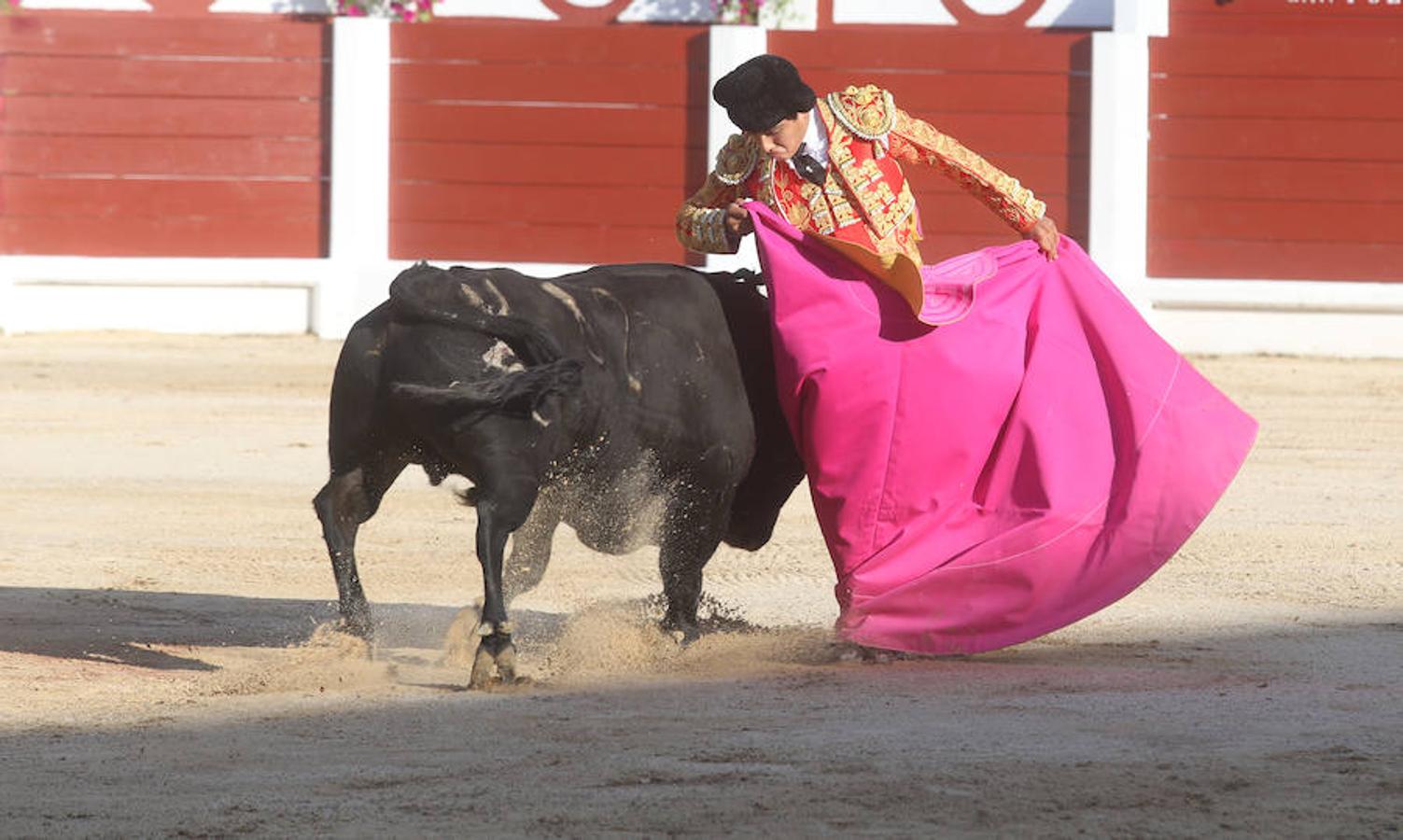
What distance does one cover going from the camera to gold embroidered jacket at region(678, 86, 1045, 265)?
3.62 meters

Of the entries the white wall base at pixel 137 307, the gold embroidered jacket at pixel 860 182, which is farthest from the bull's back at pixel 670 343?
the white wall base at pixel 137 307

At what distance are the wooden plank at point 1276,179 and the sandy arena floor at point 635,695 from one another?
3849mm

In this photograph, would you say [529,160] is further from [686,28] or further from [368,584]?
[368,584]

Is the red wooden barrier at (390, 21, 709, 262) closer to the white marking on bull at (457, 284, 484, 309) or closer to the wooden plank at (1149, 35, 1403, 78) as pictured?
the wooden plank at (1149, 35, 1403, 78)

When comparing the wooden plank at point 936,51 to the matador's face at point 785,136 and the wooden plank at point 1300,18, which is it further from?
the matador's face at point 785,136

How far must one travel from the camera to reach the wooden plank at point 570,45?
31.3 ft

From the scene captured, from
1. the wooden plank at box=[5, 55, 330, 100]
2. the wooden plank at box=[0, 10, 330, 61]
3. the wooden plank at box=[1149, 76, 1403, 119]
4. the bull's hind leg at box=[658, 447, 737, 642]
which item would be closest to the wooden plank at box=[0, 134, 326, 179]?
the wooden plank at box=[5, 55, 330, 100]

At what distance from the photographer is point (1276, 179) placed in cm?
943

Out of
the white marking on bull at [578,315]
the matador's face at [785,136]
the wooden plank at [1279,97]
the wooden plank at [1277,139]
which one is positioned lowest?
the white marking on bull at [578,315]

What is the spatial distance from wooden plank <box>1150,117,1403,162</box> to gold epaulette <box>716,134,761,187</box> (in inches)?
241

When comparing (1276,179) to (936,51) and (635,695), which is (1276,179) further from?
(635,695)

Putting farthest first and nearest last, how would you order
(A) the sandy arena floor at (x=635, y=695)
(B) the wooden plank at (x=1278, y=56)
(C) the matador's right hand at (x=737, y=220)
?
(B) the wooden plank at (x=1278, y=56) < (C) the matador's right hand at (x=737, y=220) < (A) the sandy arena floor at (x=635, y=695)

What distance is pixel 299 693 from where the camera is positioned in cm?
321

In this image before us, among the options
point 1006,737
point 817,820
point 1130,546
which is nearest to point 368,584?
point 1130,546
